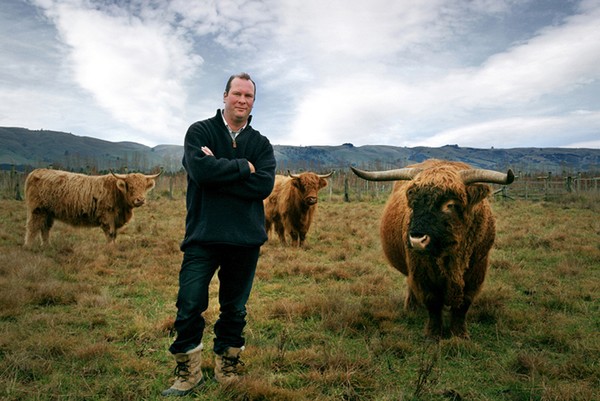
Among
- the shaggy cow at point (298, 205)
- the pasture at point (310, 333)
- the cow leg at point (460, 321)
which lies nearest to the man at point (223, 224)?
the pasture at point (310, 333)

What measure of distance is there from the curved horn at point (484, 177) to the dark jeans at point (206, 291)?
2175 mm

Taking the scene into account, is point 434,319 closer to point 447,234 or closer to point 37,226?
point 447,234

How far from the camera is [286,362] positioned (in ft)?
11.2

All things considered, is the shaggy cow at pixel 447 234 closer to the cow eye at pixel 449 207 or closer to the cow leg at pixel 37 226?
the cow eye at pixel 449 207

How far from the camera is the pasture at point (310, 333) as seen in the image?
9.71 ft

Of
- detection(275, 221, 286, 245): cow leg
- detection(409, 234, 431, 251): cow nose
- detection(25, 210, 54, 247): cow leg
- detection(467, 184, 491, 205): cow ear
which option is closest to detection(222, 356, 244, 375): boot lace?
detection(409, 234, 431, 251): cow nose

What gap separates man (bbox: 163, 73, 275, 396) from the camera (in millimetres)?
2764

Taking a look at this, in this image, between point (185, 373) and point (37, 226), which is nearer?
point (185, 373)

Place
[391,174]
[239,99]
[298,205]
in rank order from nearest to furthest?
[239,99], [391,174], [298,205]

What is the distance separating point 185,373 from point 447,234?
2.51 meters

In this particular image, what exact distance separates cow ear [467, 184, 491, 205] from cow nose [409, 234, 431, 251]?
722mm

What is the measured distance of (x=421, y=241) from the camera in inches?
131

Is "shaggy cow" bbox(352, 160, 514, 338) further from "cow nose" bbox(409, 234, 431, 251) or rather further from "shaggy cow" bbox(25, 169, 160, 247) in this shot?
"shaggy cow" bbox(25, 169, 160, 247)

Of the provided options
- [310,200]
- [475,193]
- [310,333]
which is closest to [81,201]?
[310,200]
